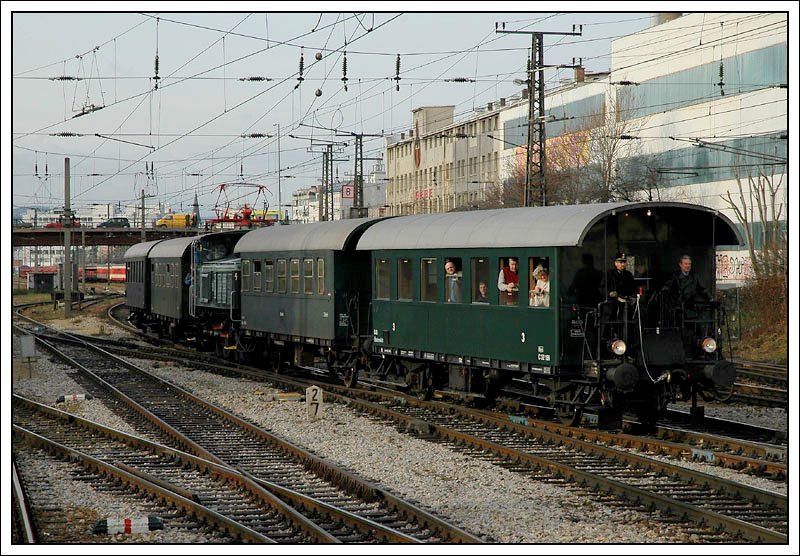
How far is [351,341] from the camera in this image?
22.8 m

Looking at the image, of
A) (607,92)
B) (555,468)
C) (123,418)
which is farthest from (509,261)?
(607,92)

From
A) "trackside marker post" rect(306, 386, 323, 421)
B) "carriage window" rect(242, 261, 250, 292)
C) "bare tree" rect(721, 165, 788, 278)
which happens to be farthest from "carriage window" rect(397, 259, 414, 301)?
"bare tree" rect(721, 165, 788, 278)

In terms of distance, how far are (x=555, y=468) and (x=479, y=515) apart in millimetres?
2354

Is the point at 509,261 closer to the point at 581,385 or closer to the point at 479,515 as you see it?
the point at 581,385

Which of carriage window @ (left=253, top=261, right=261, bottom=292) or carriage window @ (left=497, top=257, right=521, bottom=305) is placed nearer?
carriage window @ (left=497, top=257, right=521, bottom=305)

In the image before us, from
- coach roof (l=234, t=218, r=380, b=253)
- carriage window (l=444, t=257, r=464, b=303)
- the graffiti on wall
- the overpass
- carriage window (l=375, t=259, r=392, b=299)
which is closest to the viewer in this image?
carriage window (l=444, t=257, r=464, b=303)

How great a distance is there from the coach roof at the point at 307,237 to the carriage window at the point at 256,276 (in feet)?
1.03

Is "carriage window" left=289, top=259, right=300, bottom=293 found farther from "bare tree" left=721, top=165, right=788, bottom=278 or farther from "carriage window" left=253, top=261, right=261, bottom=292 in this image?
"bare tree" left=721, top=165, right=788, bottom=278

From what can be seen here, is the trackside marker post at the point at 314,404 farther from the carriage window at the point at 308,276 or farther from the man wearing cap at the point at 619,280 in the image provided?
the man wearing cap at the point at 619,280

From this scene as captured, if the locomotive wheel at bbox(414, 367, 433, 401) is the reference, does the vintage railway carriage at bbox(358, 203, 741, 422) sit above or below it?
above

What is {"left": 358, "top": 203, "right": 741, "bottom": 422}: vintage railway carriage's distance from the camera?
1598 cm

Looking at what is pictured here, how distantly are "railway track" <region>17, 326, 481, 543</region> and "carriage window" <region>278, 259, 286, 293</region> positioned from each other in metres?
3.20

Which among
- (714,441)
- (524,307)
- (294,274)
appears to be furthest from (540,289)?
(294,274)

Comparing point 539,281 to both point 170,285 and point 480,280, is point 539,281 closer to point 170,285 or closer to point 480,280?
point 480,280
